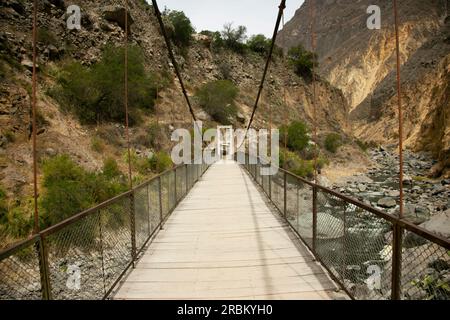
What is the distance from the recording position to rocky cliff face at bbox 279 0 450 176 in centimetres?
3331

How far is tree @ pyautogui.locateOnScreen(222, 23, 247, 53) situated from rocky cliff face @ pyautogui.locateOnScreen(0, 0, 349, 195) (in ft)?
5.21

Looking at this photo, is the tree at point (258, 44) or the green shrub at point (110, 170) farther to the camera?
the tree at point (258, 44)

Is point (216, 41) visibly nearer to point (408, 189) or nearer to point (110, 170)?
point (408, 189)

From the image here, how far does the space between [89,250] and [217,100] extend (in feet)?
94.2

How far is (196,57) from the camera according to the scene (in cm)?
3931

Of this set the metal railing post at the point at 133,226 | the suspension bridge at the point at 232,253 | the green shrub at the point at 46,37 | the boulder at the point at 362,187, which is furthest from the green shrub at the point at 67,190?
the boulder at the point at 362,187

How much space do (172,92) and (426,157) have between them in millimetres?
23490

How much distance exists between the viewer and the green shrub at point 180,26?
124ft

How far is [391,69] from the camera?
6084 cm

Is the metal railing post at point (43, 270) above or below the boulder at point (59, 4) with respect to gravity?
below

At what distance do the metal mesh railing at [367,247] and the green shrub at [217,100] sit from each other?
2800 cm

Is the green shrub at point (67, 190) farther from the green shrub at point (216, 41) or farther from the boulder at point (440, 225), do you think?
the green shrub at point (216, 41)
